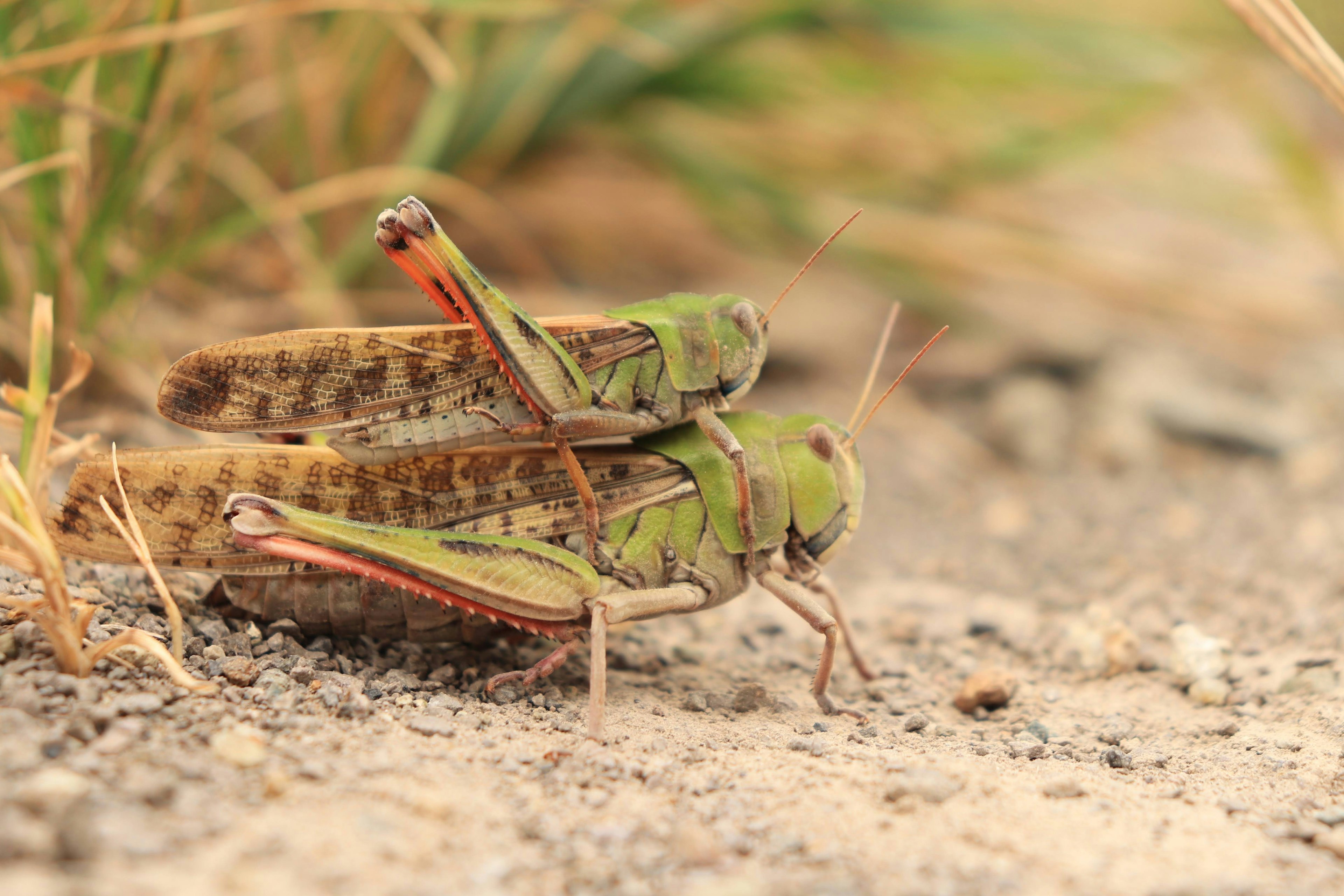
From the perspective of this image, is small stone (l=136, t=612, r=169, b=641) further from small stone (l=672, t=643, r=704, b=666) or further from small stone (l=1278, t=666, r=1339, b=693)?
small stone (l=1278, t=666, r=1339, b=693)

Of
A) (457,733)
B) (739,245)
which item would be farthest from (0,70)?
(739,245)

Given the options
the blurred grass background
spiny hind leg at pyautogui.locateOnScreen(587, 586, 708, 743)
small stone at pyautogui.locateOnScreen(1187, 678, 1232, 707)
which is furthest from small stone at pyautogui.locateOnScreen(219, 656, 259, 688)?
small stone at pyautogui.locateOnScreen(1187, 678, 1232, 707)

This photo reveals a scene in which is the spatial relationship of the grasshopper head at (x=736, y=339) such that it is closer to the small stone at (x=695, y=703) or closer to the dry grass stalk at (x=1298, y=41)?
the small stone at (x=695, y=703)

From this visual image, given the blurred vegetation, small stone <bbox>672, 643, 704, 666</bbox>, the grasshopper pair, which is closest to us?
the grasshopper pair

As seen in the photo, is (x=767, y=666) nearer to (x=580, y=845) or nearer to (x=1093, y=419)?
(x=580, y=845)

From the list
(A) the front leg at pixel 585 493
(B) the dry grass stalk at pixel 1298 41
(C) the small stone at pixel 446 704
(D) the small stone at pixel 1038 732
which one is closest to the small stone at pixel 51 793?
(C) the small stone at pixel 446 704

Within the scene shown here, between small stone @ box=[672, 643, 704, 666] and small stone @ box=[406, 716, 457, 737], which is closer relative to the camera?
small stone @ box=[406, 716, 457, 737]

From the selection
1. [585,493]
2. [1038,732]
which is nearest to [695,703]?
[585,493]
